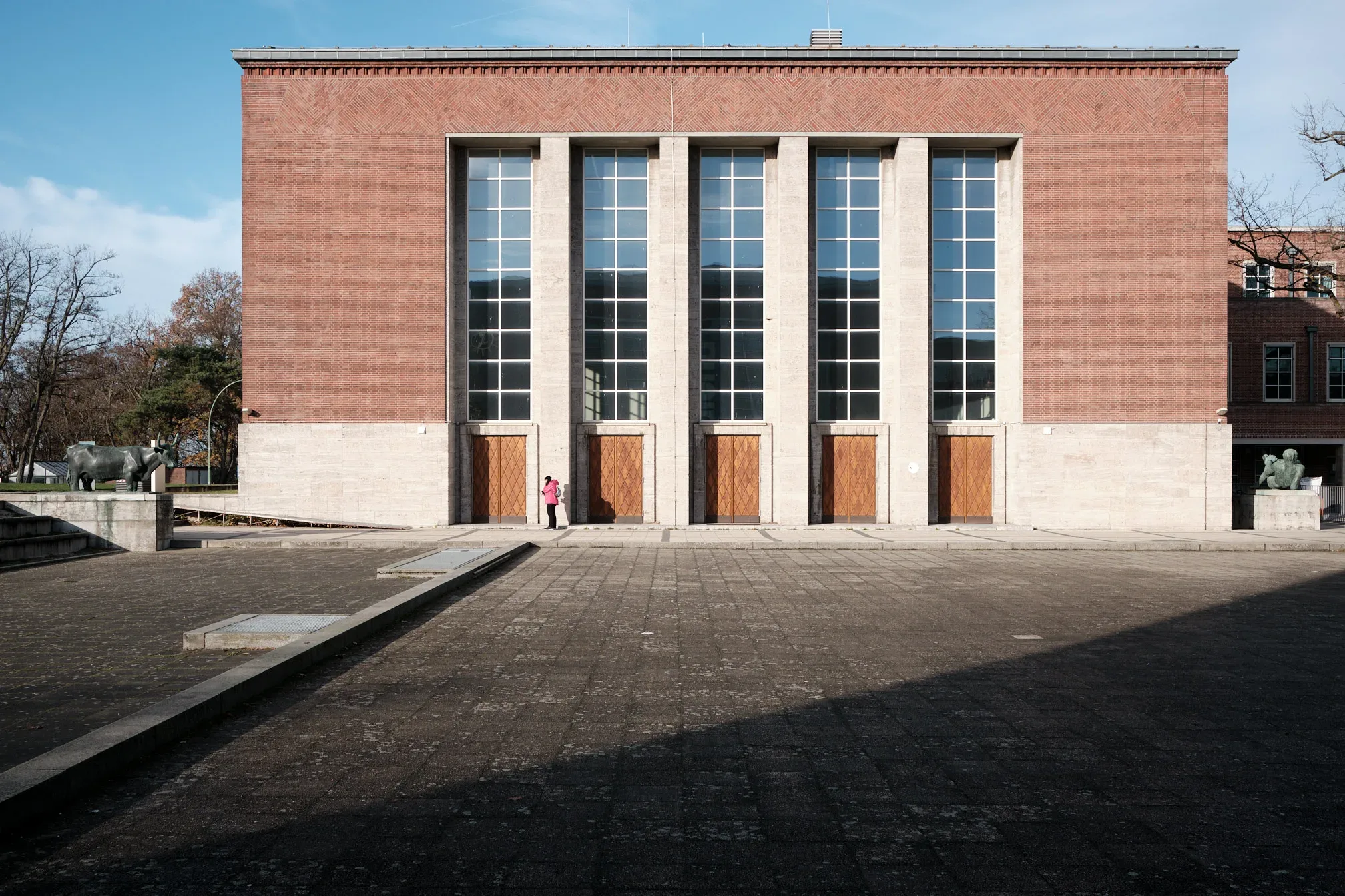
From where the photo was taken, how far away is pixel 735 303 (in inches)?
1105

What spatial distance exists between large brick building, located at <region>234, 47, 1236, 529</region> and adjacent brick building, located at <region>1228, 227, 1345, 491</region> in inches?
485

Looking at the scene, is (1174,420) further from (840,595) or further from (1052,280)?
(840,595)

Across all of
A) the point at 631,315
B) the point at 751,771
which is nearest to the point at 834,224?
the point at 631,315

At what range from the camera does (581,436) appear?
27609mm

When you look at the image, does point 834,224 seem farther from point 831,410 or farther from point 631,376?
point 631,376

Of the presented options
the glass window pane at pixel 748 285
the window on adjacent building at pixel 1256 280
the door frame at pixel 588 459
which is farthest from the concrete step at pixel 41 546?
the window on adjacent building at pixel 1256 280

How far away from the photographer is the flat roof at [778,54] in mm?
26797

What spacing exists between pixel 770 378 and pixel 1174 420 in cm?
1229

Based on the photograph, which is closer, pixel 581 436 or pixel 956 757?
pixel 956 757

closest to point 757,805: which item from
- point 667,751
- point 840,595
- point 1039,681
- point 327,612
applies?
point 667,751

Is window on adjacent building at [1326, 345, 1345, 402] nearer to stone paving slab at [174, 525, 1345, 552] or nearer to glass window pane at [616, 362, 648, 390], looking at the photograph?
stone paving slab at [174, 525, 1345, 552]

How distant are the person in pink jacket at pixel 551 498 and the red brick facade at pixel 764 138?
4.15 meters

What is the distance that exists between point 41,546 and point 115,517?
2210 mm

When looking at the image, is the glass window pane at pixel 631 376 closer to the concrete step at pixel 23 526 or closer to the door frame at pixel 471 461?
the door frame at pixel 471 461
